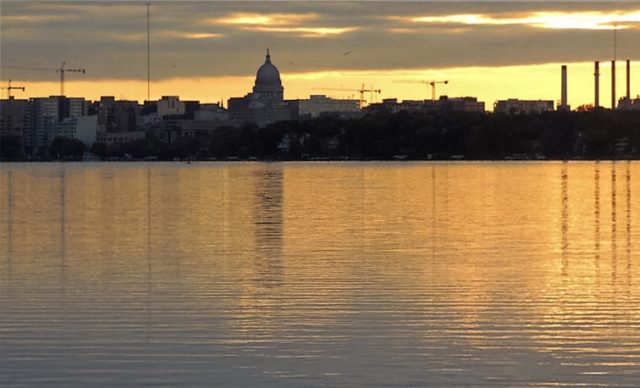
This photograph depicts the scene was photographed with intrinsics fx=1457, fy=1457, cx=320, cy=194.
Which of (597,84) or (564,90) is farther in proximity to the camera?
(564,90)

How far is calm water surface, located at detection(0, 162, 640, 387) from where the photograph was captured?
14359mm

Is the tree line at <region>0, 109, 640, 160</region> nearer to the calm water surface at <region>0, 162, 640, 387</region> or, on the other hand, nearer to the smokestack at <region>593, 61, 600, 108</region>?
the smokestack at <region>593, 61, 600, 108</region>

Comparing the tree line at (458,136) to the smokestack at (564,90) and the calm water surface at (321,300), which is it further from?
the calm water surface at (321,300)

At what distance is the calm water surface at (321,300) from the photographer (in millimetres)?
A: 14359

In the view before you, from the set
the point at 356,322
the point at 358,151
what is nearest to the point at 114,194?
the point at 356,322

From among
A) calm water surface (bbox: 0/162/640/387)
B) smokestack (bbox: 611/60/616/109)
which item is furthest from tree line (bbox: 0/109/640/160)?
calm water surface (bbox: 0/162/640/387)

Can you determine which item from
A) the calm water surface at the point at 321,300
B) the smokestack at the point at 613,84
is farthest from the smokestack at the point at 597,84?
the calm water surface at the point at 321,300

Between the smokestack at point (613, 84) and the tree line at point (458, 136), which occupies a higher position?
the smokestack at point (613, 84)

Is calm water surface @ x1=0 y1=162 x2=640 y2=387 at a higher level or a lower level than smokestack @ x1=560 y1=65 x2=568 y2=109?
lower

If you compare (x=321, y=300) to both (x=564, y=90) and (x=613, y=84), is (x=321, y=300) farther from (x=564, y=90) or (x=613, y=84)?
(x=564, y=90)

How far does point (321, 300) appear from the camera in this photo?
19.3 meters

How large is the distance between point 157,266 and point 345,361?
973cm

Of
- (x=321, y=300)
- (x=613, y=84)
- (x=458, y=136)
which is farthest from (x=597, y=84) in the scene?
(x=321, y=300)

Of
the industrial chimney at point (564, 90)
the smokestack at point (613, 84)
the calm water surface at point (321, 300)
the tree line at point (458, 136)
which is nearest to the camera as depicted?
the calm water surface at point (321, 300)
